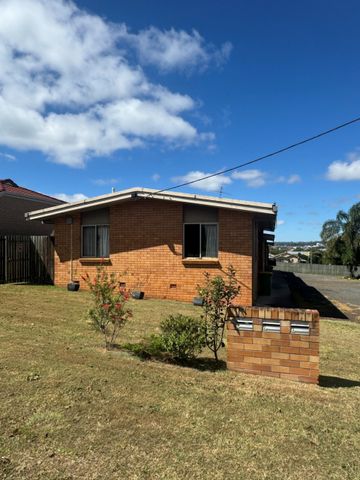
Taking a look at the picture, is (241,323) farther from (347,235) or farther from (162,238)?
(347,235)

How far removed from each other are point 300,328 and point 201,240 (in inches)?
325

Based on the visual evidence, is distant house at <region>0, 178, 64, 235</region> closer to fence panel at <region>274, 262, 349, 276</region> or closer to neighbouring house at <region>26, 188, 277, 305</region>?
neighbouring house at <region>26, 188, 277, 305</region>

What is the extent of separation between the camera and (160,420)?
11.6ft

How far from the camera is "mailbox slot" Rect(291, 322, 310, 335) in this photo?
470cm

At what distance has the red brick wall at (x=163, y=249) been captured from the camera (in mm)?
12352

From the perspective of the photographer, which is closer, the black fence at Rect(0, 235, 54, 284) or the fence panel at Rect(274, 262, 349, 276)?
the black fence at Rect(0, 235, 54, 284)

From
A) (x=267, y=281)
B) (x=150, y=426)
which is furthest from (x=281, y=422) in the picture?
(x=267, y=281)

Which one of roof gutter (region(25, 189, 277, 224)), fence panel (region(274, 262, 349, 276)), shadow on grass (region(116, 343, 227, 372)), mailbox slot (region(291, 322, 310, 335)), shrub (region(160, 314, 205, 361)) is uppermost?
roof gutter (region(25, 189, 277, 224))

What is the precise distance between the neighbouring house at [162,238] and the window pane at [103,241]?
36 millimetres

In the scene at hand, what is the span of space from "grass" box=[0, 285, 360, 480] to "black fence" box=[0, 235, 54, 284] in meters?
9.90

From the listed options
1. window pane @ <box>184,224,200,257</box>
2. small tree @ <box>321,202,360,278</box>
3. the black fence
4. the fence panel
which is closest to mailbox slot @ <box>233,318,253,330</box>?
window pane @ <box>184,224,200,257</box>

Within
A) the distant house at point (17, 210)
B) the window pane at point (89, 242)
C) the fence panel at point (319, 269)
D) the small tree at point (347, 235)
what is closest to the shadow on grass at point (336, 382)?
the window pane at point (89, 242)

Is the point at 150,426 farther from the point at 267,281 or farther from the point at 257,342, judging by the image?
the point at 267,281

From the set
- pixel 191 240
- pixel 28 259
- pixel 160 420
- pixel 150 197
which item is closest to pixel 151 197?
pixel 150 197
